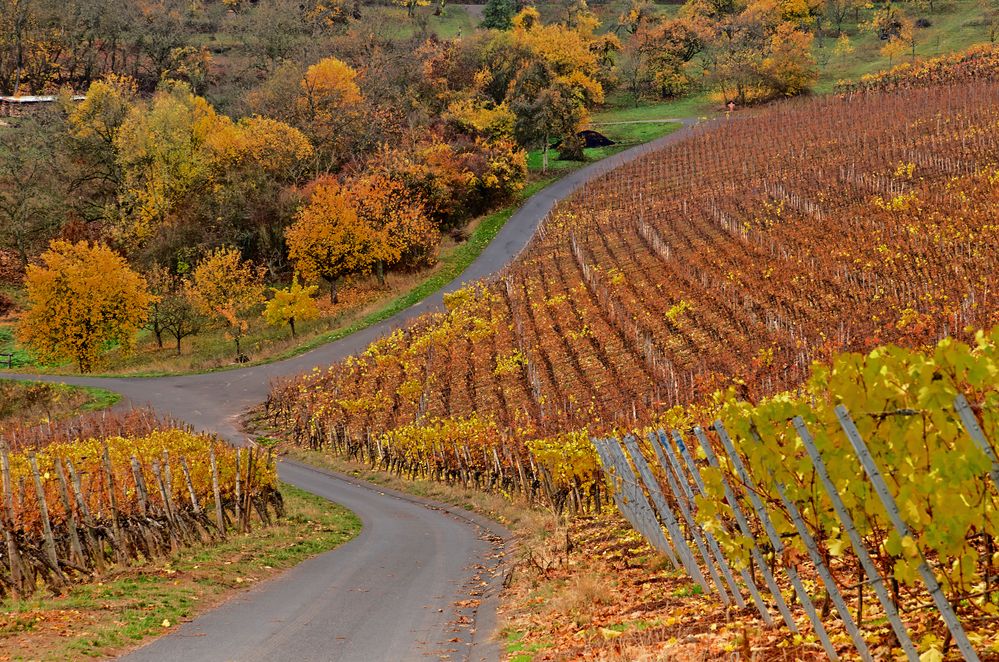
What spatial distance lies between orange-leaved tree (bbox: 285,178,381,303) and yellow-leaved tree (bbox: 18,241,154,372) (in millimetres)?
10829

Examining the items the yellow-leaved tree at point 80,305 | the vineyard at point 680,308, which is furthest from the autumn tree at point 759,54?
the yellow-leaved tree at point 80,305

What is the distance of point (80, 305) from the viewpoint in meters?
56.4

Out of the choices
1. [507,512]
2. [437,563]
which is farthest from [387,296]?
[437,563]

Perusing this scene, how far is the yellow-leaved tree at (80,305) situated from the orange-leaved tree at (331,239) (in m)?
10.8

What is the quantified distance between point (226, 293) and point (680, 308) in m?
35.1

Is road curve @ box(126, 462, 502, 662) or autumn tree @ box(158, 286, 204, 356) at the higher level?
road curve @ box(126, 462, 502, 662)

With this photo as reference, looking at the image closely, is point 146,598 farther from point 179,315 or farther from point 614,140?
point 614,140

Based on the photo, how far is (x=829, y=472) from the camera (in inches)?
238

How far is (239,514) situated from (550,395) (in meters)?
14.0

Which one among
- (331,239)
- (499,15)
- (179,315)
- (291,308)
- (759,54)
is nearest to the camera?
(291,308)

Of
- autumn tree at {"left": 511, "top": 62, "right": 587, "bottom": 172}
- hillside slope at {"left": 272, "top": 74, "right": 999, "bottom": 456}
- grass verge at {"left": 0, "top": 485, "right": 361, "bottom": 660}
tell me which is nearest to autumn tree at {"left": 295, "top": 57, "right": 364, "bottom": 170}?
autumn tree at {"left": 511, "top": 62, "right": 587, "bottom": 172}

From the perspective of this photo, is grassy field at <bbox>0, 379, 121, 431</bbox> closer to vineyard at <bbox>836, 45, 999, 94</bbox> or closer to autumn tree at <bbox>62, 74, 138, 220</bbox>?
autumn tree at <bbox>62, 74, 138, 220</bbox>

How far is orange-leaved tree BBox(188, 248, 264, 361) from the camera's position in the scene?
58219mm

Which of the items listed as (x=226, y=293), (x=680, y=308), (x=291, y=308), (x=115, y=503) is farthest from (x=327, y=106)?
(x=115, y=503)
